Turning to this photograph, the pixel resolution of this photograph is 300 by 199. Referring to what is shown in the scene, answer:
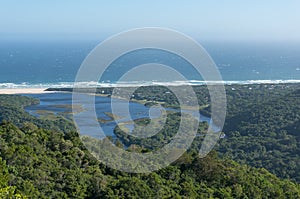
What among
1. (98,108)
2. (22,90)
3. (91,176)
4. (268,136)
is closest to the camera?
(91,176)

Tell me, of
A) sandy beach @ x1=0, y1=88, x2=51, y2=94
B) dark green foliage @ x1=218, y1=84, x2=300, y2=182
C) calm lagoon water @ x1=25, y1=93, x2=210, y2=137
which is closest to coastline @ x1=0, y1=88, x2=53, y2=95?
sandy beach @ x1=0, y1=88, x2=51, y2=94

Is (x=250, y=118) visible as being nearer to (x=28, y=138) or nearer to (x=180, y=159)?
(x=180, y=159)

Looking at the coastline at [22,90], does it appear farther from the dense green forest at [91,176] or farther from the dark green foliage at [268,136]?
the dense green forest at [91,176]

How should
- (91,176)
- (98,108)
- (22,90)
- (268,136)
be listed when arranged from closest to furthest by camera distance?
(91,176) < (268,136) < (98,108) < (22,90)

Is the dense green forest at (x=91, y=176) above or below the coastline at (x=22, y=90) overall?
below

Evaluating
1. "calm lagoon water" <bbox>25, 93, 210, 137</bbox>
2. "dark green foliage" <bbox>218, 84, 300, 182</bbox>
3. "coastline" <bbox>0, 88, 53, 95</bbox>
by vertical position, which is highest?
"coastline" <bbox>0, 88, 53, 95</bbox>

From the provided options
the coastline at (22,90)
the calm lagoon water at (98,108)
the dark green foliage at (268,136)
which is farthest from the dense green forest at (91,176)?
the coastline at (22,90)

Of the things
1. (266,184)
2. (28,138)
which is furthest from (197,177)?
(28,138)

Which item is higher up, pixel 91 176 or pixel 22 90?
pixel 22 90

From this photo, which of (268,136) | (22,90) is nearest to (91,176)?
(268,136)

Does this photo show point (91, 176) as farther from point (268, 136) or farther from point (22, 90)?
point (22, 90)

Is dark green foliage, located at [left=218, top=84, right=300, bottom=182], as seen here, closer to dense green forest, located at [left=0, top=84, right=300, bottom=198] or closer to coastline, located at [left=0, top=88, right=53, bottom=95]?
dense green forest, located at [left=0, top=84, right=300, bottom=198]
